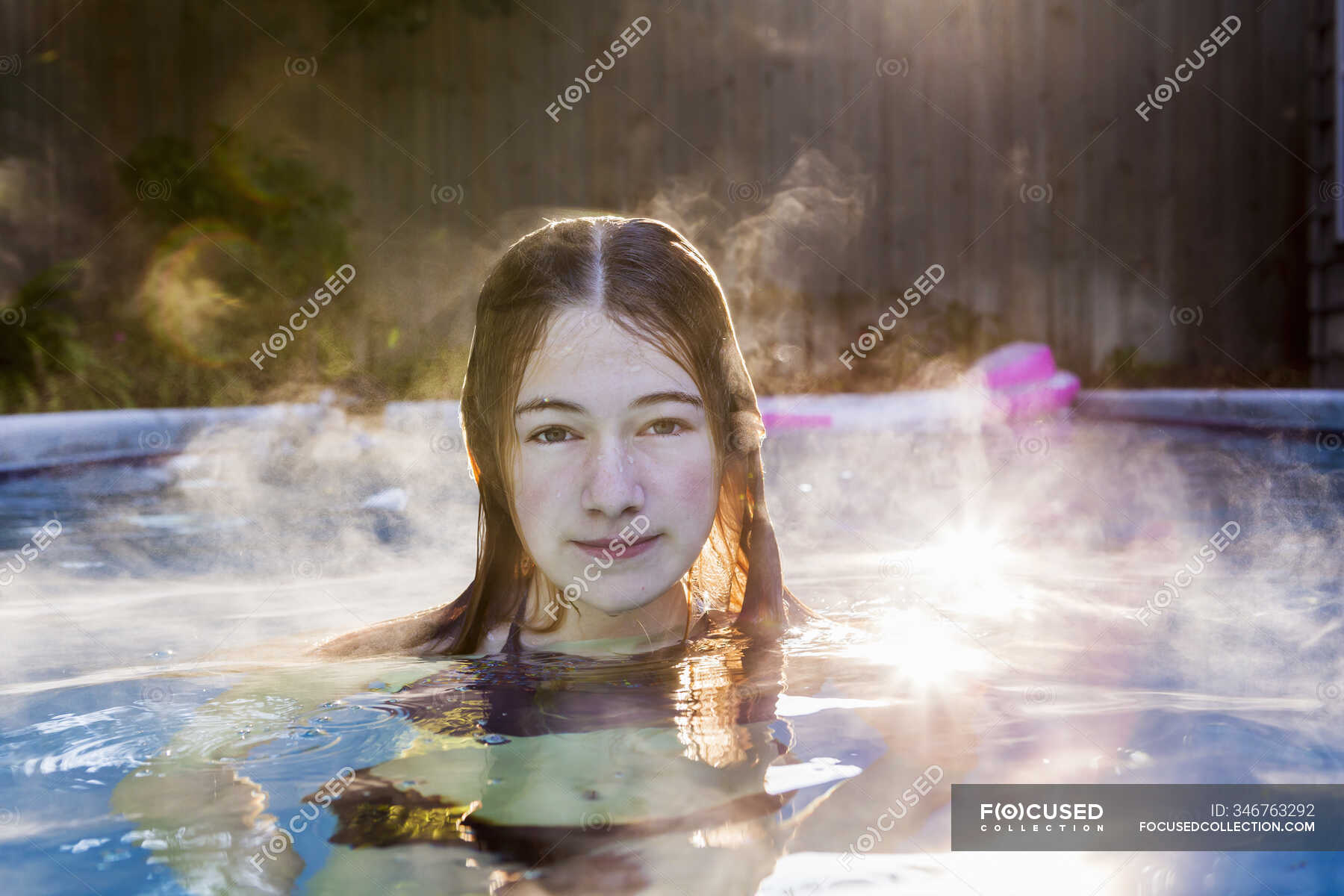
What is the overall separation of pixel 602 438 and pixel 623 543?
0.20m

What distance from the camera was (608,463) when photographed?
1.91 metres

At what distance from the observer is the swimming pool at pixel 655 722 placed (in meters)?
1.44

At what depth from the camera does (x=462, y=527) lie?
15.6 feet

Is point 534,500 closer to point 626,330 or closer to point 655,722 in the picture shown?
point 626,330

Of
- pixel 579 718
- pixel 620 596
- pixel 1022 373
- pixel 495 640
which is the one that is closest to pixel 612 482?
pixel 620 596

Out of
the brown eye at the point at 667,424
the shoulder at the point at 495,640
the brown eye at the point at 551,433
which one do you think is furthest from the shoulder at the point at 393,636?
the brown eye at the point at 667,424

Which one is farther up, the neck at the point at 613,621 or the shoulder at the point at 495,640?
the neck at the point at 613,621

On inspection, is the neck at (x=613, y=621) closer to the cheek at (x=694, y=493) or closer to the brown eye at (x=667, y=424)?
the cheek at (x=694, y=493)

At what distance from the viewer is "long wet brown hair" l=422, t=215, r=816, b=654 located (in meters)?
2.04

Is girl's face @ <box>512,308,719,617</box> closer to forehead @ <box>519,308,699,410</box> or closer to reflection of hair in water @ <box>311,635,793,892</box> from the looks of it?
forehead @ <box>519,308,699,410</box>

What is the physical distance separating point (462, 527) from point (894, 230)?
3795 mm

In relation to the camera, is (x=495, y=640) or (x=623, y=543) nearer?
(x=623, y=543)

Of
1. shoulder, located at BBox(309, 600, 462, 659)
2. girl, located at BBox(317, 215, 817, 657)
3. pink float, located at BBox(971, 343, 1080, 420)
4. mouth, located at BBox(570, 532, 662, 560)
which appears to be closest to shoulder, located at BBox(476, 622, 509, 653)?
girl, located at BBox(317, 215, 817, 657)

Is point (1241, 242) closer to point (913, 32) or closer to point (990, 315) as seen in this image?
point (990, 315)
